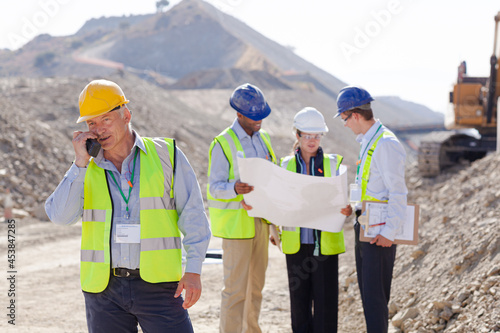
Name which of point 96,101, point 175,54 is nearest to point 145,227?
point 96,101

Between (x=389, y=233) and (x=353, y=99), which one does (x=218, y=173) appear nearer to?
(x=353, y=99)

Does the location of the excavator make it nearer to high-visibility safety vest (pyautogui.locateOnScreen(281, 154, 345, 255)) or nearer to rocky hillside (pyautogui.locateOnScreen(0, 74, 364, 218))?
rocky hillside (pyautogui.locateOnScreen(0, 74, 364, 218))

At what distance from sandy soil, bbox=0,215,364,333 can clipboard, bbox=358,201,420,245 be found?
67.4 inches

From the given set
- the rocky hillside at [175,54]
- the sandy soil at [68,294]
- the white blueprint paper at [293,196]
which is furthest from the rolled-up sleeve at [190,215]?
the rocky hillside at [175,54]

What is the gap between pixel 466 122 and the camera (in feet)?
42.1

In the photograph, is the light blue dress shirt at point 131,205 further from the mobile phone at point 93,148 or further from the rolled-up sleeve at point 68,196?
the mobile phone at point 93,148

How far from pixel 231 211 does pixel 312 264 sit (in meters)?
0.73

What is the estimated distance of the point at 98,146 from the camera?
265 cm

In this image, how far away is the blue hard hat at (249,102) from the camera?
438cm

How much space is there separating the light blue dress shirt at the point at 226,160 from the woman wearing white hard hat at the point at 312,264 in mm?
320

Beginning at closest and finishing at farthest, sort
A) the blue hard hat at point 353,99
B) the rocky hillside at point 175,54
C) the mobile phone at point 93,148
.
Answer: the mobile phone at point 93,148 → the blue hard hat at point 353,99 → the rocky hillside at point 175,54

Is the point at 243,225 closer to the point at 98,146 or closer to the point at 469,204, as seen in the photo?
the point at 98,146

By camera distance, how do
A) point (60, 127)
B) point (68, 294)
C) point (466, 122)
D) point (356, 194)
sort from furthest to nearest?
point (60, 127), point (466, 122), point (68, 294), point (356, 194)

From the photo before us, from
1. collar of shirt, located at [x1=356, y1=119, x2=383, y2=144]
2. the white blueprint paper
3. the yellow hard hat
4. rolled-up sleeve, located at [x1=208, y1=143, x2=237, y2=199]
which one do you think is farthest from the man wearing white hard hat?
collar of shirt, located at [x1=356, y1=119, x2=383, y2=144]
